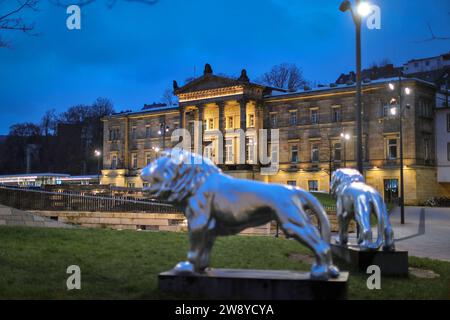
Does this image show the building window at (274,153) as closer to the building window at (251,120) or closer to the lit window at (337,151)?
the building window at (251,120)

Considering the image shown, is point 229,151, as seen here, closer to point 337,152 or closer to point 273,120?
point 273,120

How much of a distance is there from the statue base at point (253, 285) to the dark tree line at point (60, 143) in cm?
9455

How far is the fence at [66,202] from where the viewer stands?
30797 mm

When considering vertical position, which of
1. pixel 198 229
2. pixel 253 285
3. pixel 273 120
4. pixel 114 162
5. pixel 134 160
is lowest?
pixel 253 285

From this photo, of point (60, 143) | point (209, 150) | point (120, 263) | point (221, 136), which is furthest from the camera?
point (60, 143)

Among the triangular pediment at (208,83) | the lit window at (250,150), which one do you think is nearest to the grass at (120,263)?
the lit window at (250,150)

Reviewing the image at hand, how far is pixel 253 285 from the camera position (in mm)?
6949

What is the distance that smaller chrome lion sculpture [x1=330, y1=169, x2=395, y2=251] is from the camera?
1040 centimetres

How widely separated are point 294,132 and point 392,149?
1227cm

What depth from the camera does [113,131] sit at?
8294cm

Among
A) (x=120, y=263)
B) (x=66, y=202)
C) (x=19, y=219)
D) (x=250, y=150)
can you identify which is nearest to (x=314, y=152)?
(x=250, y=150)

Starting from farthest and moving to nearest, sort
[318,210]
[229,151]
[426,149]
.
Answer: [229,151] < [426,149] < [318,210]

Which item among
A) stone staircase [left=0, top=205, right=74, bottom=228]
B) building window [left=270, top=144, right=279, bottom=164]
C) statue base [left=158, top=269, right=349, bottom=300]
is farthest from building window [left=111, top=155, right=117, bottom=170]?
statue base [left=158, top=269, right=349, bottom=300]
